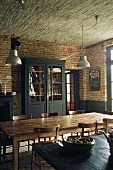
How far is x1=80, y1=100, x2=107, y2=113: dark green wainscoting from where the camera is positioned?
21.6ft

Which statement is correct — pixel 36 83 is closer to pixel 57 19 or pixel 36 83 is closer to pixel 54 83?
pixel 54 83

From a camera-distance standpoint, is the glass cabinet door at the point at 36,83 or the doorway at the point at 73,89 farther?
the doorway at the point at 73,89

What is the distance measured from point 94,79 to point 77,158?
5.50 m

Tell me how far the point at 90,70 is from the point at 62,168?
5934mm

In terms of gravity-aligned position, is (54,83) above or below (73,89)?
above

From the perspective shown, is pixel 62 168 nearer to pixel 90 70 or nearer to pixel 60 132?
pixel 60 132

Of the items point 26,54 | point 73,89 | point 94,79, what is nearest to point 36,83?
point 26,54

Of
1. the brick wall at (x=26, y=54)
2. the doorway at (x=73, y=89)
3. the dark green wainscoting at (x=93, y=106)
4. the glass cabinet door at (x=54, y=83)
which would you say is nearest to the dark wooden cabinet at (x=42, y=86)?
the glass cabinet door at (x=54, y=83)

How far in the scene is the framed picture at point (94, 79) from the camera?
6.77 m

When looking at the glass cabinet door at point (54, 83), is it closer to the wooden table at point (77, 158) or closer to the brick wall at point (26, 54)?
the brick wall at point (26, 54)

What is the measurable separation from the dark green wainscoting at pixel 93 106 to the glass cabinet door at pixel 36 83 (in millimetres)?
1908

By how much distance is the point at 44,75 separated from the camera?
20.0 ft

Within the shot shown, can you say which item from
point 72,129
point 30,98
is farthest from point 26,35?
point 72,129

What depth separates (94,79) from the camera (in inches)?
273
